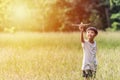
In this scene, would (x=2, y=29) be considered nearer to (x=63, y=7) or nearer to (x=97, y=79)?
(x=63, y=7)

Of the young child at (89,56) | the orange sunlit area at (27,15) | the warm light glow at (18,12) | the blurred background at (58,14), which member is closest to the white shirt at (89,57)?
the young child at (89,56)

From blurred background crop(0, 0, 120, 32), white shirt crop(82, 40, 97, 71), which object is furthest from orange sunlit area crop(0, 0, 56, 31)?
white shirt crop(82, 40, 97, 71)

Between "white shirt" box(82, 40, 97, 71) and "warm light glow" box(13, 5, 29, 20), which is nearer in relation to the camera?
"white shirt" box(82, 40, 97, 71)

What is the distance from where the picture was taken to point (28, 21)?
4597 centimetres

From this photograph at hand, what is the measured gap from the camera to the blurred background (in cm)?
4335

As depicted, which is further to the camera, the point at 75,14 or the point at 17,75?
the point at 75,14

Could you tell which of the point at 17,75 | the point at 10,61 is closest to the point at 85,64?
the point at 17,75

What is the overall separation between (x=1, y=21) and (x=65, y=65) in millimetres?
34714

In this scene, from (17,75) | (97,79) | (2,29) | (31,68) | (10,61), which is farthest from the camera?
(2,29)

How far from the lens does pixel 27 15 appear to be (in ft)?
151

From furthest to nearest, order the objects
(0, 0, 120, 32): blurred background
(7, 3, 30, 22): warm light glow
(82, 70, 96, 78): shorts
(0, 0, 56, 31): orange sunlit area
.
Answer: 1. (0, 0, 120, 32): blurred background
2. (0, 0, 56, 31): orange sunlit area
3. (7, 3, 30, 22): warm light glow
4. (82, 70, 96, 78): shorts

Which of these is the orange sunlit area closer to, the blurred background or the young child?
the blurred background

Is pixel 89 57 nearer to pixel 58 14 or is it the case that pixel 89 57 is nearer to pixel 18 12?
pixel 58 14

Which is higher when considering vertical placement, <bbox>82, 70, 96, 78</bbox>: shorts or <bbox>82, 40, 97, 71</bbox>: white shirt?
<bbox>82, 40, 97, 71</bbox>: white shirt
